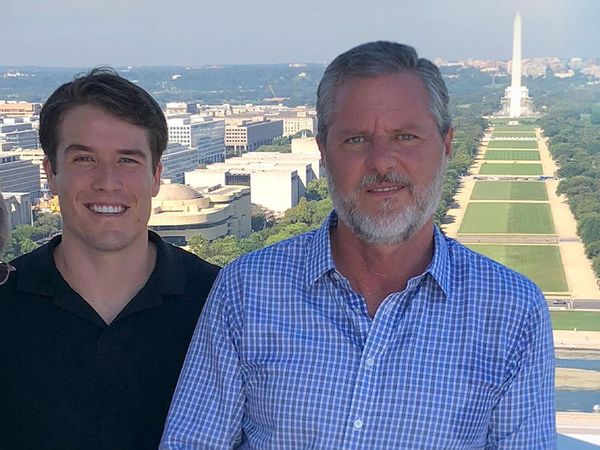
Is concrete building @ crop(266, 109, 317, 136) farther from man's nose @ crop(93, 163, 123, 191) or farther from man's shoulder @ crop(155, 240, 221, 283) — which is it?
man's nose @ crop(93, 163, 123, 191)

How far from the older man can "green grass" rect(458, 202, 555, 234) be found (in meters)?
7.65

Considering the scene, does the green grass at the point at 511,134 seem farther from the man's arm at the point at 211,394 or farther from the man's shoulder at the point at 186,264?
the man's arm at the point at 211,394

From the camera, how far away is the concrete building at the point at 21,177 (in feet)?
18.8

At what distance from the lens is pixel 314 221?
5785mm

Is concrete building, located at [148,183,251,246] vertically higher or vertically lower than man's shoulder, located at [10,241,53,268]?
lower

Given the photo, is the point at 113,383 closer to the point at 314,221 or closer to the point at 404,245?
the point at 404,245

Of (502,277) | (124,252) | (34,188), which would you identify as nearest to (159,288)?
(124,252)

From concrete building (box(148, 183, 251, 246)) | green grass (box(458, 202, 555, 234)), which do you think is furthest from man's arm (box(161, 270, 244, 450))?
green grass (box(458, 202, 555, 234))

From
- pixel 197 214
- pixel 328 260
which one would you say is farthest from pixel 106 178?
pixel 197 214

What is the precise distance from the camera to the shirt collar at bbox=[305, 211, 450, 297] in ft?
3.26

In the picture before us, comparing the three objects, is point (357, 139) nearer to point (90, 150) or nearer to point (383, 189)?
point (383, 189)

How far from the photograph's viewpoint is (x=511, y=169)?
10844 millimetres

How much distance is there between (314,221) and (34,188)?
1.94 metres

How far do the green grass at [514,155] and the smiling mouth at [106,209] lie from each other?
986 centimetres
